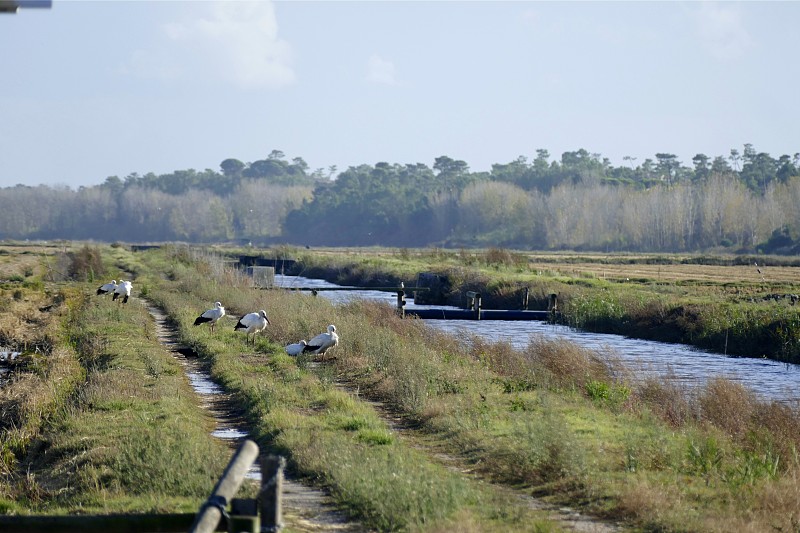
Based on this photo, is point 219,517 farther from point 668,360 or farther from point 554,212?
point 554,212

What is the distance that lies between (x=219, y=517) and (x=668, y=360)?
23.2m

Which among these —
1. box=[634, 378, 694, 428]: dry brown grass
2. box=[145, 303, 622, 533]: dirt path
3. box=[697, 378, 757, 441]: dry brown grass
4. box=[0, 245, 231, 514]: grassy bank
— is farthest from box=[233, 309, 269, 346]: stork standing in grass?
box=[697, 378, 757, 441]: dry brown grass

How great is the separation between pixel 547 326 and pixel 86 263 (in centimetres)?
3030

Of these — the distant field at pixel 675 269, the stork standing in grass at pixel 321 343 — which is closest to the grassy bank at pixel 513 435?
the stork standing in grass at pixel 321 343

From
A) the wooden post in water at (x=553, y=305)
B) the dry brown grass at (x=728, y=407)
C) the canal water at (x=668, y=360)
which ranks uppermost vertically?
the dry brown grass at (x=728, y=407)

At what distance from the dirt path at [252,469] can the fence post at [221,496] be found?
2614 millimetres

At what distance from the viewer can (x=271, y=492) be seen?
6.78 metres

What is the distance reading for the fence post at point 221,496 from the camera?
252 inches

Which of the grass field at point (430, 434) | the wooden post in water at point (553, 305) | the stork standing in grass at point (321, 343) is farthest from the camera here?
the wooden post in water at point (553, 305)

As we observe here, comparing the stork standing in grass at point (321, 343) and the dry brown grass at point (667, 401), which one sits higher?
the stork standing in grass at point (321, 343)

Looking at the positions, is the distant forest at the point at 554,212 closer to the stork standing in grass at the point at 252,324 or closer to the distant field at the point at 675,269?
the distant field at the point at 675,269

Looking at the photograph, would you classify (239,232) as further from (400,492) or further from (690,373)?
(400,492)

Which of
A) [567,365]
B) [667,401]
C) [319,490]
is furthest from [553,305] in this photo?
[319,490]

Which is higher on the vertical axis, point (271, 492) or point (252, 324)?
point (271, 492)
